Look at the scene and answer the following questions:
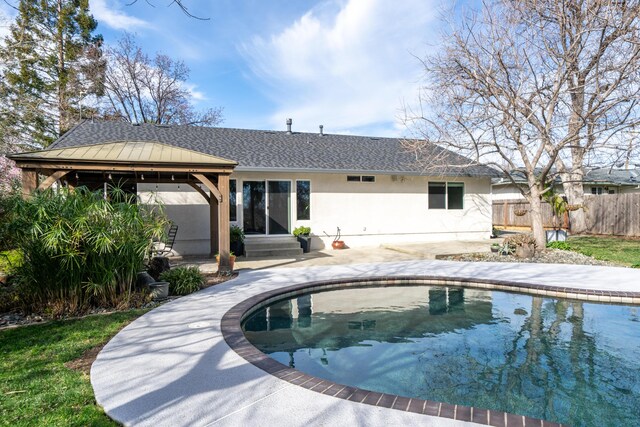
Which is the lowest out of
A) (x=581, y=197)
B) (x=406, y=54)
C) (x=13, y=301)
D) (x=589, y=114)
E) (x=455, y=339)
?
(x=455, y=339)

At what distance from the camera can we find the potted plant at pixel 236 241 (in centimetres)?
1157

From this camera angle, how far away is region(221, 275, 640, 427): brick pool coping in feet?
8.78

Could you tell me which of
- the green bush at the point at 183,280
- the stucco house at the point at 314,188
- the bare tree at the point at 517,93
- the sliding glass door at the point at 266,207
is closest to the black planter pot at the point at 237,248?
the stucco house at the point at 314,188

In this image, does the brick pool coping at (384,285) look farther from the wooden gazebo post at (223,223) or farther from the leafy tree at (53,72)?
the leafy tree at (53,72)

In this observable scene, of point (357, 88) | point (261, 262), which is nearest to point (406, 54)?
→ point (357, 88)

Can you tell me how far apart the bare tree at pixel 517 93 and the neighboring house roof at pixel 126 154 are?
7.22 meters

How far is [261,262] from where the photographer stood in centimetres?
1069

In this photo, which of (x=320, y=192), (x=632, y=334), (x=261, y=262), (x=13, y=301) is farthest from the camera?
(x=320, y=192)

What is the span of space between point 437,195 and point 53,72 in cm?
2196

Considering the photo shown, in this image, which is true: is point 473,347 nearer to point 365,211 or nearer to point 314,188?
point 314,188

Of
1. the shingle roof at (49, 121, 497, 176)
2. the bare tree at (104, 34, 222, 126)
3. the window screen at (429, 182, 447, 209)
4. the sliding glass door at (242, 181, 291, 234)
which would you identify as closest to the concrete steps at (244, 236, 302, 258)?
the sliding glass door at (242, 181, 291, 234)

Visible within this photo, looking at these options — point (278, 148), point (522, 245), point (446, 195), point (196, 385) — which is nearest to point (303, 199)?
point (278, 148)

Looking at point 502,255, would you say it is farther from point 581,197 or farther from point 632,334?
point 581,197

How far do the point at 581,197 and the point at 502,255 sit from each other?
352 inches
